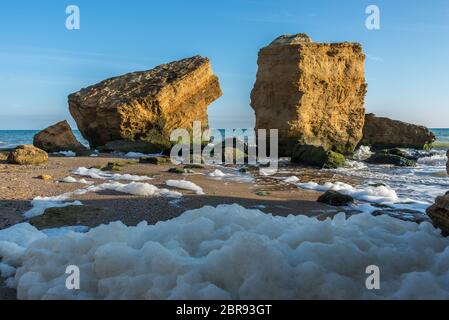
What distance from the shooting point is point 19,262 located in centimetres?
408

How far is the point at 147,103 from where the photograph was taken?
2233 centimetres

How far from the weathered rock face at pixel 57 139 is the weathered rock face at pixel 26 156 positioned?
19.9ft

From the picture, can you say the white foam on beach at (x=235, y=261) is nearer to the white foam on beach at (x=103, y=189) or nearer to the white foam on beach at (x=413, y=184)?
the white foam on beach at (x=103, y=189)

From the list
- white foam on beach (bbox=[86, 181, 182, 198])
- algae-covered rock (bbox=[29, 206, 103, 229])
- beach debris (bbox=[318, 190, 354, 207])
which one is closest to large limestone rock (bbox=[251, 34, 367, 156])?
beach debris (bbox=[318, 190, 354, 207])

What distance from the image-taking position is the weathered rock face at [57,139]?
19.8 m

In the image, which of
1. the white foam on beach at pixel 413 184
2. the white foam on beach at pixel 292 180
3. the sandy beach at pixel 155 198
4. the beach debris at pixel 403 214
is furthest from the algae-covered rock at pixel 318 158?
the beach debris at pixel 403 214

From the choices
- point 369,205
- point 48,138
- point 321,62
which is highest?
point 321,62

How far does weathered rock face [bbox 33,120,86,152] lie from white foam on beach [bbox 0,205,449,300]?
53.6ft

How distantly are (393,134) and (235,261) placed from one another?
3082 cm

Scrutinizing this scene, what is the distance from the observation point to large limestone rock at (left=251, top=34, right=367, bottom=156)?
71.8 feet

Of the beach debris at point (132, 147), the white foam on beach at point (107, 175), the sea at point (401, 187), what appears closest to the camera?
the sea at point (401, 187)
